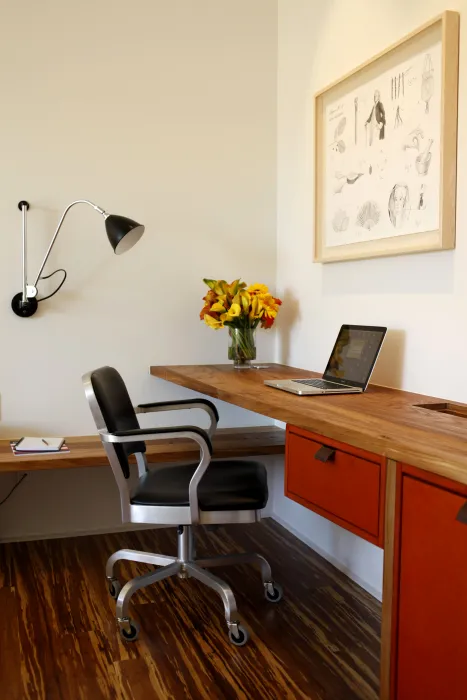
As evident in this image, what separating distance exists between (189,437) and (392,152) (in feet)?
4.05

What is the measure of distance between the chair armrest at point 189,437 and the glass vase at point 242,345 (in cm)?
97

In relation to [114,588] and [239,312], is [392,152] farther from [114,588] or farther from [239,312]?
[114,588]

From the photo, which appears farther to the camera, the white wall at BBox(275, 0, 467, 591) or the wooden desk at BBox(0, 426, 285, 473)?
the wooden desk at BBox(0, 426, 285, 473)

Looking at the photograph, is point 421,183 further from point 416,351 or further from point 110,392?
point 110,392

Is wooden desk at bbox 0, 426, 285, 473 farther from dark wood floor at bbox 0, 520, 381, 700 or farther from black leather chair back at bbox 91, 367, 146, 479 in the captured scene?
dark wood floor at bbox 0, 520, 381, 700

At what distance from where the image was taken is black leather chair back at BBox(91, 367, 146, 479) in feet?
7.29

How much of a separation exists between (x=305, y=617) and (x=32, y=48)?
8.74 ft

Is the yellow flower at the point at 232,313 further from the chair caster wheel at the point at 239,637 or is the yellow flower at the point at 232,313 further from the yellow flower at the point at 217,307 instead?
the chair caster wheel at the point at 239,637

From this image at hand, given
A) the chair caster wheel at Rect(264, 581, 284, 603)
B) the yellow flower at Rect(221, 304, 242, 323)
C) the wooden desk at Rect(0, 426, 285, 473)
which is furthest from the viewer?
the yellow flower at Rect(221, 304, 242, 323)

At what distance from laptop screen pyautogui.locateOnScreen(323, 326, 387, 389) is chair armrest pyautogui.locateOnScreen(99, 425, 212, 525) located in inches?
22.4

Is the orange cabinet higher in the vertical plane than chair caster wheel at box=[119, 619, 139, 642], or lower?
higher

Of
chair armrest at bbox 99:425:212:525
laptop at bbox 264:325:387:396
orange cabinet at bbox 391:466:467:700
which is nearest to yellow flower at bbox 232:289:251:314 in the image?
laptop at bbox 264:325:387:396

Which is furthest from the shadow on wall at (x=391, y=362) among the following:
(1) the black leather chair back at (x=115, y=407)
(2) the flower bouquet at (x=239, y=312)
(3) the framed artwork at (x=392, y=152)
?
(1) the black leather chair back at (x=115, y=407)

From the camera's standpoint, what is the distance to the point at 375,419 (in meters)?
1.75
